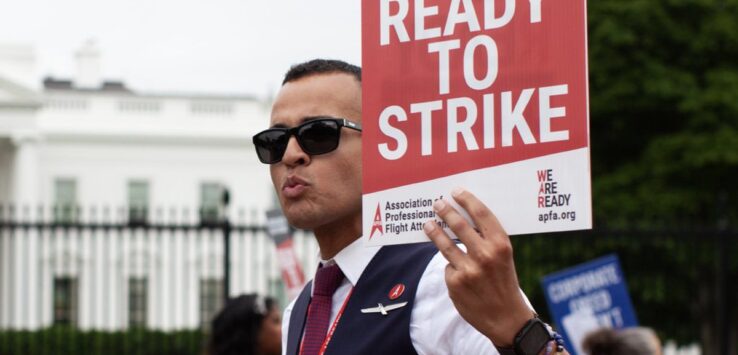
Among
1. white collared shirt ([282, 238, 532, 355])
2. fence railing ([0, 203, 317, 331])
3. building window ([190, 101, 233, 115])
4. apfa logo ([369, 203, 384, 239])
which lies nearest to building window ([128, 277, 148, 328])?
fence railing ([0, 203, 317, 331])

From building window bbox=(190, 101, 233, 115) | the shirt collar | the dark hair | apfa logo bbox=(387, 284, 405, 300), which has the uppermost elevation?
building window bbox=(190, 101, 233, 115)

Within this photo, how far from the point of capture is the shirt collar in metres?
→ 2.44

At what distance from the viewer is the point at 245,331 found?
17.5 feet

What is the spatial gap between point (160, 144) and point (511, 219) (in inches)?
1900

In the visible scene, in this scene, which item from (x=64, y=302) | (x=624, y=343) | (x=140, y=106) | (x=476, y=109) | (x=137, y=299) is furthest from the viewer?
(x=140, y=106)

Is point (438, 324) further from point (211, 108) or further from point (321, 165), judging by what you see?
point (211, 108)

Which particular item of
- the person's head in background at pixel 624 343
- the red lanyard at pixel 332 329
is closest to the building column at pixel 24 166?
the person's head in background at pixel 624 343

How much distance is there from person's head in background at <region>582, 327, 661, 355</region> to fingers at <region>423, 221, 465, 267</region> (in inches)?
112

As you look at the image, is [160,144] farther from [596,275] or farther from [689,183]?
[596,275]

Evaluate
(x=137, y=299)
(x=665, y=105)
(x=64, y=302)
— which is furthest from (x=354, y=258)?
(x=137, y=299)

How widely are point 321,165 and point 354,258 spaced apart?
168 millimetres

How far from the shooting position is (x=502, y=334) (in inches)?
77.2

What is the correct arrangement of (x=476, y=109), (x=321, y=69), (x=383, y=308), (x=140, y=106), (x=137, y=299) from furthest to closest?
(x=140, y=106) → (x=137, y=299) → (x=321, y=69) → (x=383, y=308) → (x=476, y=109)

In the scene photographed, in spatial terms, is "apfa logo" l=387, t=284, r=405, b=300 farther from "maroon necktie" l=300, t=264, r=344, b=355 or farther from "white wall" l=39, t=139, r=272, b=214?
"white wall" l=39, t=139, r=272, b=214
